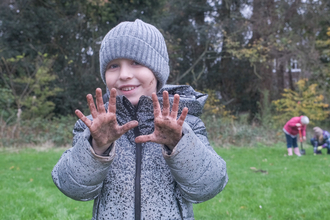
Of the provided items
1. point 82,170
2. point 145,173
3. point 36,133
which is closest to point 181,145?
point 145,173

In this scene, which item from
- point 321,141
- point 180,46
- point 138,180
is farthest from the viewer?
point 180,46

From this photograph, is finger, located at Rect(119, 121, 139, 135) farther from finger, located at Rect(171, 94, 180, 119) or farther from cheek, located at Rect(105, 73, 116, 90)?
cheek, located at Rect(105, 73, 116, 90)

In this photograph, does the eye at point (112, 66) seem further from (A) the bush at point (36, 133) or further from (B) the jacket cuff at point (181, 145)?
(A) the bush at point (36, 133)

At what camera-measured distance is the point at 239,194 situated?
15.9ft

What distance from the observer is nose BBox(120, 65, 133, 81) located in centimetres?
144

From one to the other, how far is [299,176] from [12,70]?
11.2 metres

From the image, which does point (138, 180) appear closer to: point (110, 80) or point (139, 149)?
point (139, 149)

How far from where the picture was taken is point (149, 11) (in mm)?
13469

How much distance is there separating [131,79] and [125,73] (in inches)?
1.6

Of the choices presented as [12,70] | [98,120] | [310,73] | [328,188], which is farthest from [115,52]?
[310,73]

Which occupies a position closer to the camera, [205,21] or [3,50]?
[3,50]

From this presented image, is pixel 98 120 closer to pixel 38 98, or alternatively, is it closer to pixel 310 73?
pixel 38 98

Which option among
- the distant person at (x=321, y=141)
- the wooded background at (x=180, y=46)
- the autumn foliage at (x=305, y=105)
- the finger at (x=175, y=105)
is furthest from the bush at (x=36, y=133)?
the finger at (x=175, y=105)

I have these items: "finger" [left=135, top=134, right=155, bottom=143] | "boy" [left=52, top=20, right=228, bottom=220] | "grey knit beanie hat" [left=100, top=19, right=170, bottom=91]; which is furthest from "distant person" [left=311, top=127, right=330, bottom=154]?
"finger" [left=135, top=134, right=155, bottom=143]
